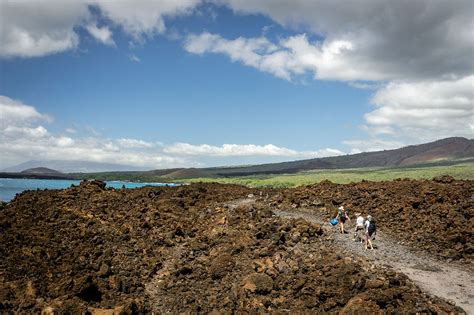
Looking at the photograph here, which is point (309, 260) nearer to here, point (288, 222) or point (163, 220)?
point (288, 222)

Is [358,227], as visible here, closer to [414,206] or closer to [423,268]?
[423,268]

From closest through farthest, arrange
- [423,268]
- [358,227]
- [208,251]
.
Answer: [423,268] → [208,251] → [358,227]

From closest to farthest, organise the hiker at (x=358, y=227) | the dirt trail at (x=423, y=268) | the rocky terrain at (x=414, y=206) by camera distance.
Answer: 1. the dirt trail at (x=423, y=268)
2. the rocky terrain at (x=414, y=206)
3. the hiker at (x=358, y=227)

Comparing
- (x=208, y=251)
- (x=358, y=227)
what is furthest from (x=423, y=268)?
(x=208, y=251)

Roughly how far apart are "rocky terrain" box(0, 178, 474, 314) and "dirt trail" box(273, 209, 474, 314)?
86 centimetres

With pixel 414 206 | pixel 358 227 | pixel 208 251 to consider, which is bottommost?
pixel 208 251

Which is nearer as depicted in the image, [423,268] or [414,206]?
[423,268]

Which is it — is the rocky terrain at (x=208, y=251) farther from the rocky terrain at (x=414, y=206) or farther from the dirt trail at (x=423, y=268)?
the dirt trail at (x=423, y=268)

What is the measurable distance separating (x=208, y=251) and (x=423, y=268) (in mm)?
12474

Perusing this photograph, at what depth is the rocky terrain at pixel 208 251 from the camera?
17.2 m

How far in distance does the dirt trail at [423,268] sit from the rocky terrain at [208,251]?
86 centimetres

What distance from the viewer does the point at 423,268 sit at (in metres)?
20.6

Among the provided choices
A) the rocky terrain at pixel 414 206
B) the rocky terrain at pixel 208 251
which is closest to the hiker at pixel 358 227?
the rocky terrain at pixel 208 251

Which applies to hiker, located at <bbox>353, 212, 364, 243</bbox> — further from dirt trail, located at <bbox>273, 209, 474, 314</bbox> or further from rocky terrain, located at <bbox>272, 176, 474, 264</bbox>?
rocky terrain, located at <bbox>272, 176, 474, 264</bbox>
